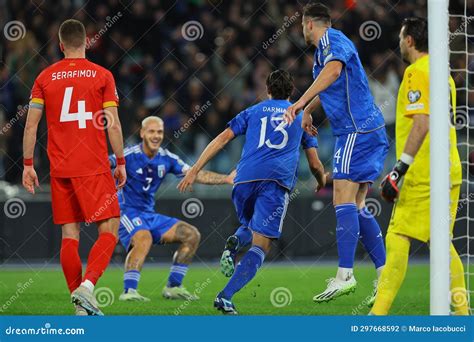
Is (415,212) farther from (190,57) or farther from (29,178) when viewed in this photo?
(190,57)

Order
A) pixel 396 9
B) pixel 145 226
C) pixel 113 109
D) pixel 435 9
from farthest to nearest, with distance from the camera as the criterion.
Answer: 1. pixel 396 9
2. pixel 145 226
3. pixel 113 109
4. pixel 435 9

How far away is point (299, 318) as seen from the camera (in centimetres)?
558

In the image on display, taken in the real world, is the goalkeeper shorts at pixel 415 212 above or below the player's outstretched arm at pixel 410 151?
below

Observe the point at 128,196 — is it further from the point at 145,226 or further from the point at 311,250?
the point at 311,250

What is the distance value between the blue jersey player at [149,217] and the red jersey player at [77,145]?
231 centimetres

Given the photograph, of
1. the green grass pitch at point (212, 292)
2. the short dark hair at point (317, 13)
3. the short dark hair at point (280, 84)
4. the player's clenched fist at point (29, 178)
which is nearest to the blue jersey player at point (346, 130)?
the short dark hair at point (317, 13)

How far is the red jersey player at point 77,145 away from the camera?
6754 millimetres

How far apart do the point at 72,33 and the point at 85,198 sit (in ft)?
3.77

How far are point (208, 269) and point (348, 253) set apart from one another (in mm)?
6166

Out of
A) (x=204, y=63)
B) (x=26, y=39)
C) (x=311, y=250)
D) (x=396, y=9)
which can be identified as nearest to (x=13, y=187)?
(x=26, y=39)

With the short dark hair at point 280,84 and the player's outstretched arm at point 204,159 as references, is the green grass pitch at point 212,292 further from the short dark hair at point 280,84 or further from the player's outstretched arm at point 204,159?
the short dark hair at point 280,84

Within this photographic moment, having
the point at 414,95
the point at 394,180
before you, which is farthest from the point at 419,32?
the point at 394,180

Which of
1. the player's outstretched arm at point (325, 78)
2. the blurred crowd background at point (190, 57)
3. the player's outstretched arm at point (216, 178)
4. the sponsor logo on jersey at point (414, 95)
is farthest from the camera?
the blurred crowd background at point (190, 57)

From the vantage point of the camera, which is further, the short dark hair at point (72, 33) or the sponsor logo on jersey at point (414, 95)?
the short dark hair at point (72, 33)
